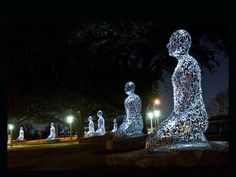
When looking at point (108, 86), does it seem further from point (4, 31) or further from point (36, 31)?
point (4, 31)

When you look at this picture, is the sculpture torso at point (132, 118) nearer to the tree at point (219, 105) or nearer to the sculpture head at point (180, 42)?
the sculpture head at point (180, 42)

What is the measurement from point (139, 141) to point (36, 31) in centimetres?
757

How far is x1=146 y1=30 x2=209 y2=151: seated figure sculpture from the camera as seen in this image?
1062 centimetres

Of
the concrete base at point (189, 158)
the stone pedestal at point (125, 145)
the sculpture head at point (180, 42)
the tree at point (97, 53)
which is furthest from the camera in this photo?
the tree at point (97, 53)

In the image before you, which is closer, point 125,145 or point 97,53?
point 125,145

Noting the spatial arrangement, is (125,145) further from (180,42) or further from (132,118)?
(180,42)

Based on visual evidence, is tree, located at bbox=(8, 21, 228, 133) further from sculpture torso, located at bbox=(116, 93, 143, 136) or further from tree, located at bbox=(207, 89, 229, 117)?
tree, located at bbox=(207, 89, 229, 117)

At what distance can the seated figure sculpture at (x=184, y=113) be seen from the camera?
1062cm

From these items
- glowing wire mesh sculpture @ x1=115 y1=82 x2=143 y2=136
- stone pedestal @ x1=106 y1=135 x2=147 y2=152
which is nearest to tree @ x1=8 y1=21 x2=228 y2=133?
glowing wire mesh sculpture @ x1=115 y1=82 x2=143 y2=136

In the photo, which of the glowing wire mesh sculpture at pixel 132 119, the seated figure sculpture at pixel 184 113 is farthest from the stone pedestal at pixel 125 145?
the seated figure sculpture at pixel 184 113

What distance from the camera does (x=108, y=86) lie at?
23.2m

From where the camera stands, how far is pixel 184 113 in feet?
35.5

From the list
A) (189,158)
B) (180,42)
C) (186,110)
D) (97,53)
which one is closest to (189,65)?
(180,42)

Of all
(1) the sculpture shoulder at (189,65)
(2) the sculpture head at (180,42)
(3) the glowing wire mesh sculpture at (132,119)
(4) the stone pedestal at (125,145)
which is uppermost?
(2) the sculpture head at (180,42)
